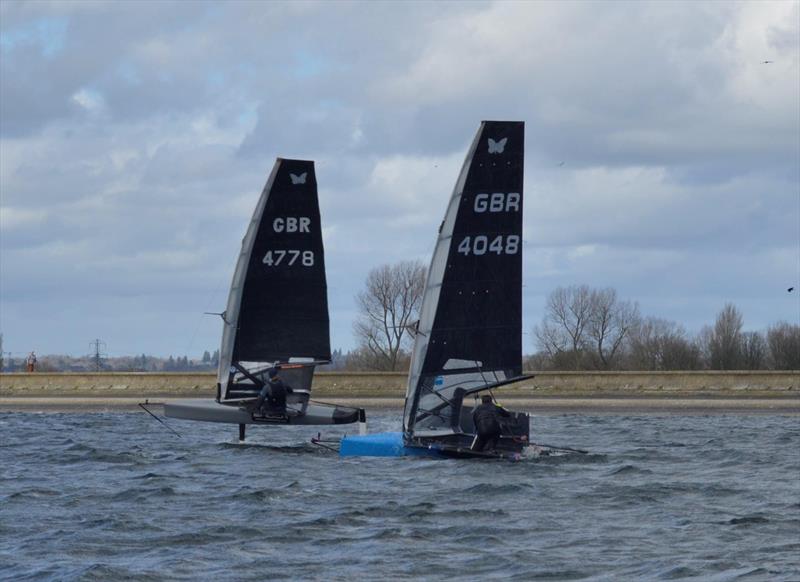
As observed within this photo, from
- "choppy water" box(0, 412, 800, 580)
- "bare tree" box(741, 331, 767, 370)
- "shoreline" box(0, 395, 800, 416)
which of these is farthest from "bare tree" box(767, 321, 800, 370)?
"choppy water" box(0, 412, 800, 580)

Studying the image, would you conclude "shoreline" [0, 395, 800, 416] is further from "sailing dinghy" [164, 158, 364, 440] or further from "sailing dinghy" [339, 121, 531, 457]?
"sailing dinghy" [339, 121, 531, 457]

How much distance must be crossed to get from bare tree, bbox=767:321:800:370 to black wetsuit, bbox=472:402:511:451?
140 ft

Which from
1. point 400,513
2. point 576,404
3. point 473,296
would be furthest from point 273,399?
point 576,404

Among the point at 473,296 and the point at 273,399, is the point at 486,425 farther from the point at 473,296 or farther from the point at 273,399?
the point at 273,399

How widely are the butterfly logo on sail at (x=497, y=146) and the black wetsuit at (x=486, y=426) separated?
5793 mm

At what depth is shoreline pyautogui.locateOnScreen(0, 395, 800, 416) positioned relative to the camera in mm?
47938

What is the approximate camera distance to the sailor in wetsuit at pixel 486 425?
28344mm

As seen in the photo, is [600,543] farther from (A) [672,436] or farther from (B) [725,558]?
(A) [672,436]

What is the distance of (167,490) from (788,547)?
10.9m

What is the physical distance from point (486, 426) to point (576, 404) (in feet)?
74.8

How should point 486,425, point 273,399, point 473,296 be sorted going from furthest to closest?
point 273,399 < point 473,296 < point 486,425

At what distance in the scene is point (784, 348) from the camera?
71.2 m

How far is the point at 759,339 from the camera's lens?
74.4 meters

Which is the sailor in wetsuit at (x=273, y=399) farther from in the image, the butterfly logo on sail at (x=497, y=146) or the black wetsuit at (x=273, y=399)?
the butterfly logo on sail at (x=497, y=146)
